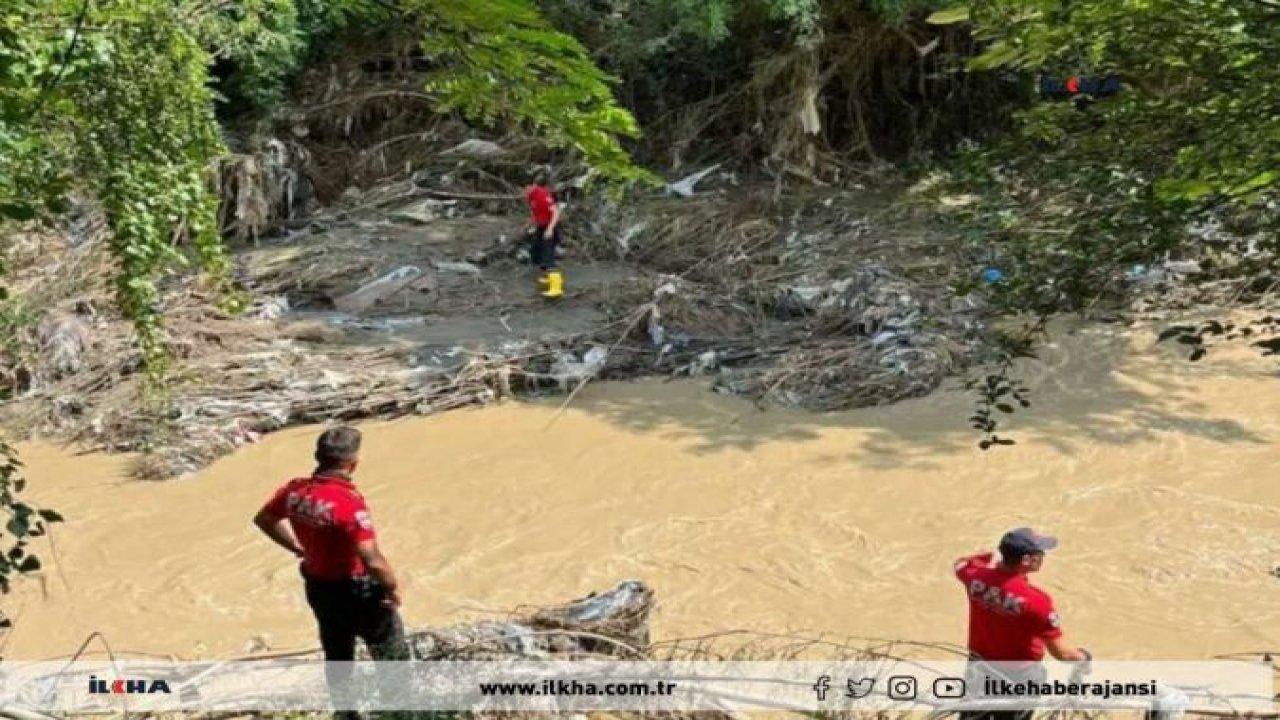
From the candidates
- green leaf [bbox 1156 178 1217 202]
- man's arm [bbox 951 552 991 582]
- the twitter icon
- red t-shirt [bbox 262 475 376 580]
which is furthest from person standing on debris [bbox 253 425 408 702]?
green leaf [bbox 1156 178 1217 202]

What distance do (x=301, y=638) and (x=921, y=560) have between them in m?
3.72

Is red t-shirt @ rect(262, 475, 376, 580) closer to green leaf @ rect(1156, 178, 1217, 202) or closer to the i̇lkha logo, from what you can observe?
the i̇lkha logo

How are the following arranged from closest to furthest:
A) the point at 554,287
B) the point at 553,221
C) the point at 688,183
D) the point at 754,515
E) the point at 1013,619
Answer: the point at 1013,619 < the point at 754,515 < the point at 554,287 < the point at 553,221 < the point at 688,183

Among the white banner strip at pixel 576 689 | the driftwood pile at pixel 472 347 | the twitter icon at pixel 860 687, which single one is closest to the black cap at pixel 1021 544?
the white banner strip at pixel 576 689

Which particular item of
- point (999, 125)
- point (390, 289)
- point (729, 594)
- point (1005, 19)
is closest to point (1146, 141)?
point (1005, 19)

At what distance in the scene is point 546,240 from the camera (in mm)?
12312

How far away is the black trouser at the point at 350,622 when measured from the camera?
12.4 ft

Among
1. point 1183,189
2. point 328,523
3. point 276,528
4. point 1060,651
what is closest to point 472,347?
point 276,528

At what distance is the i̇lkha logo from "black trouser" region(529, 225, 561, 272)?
28.0ft

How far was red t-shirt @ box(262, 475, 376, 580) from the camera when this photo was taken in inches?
144

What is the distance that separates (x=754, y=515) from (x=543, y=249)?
5.85 meters

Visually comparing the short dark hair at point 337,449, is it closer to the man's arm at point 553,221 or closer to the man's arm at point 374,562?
the man's arm at point 374,562

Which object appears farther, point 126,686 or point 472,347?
point 472,347

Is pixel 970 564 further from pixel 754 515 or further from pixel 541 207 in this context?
pixel 541 207
